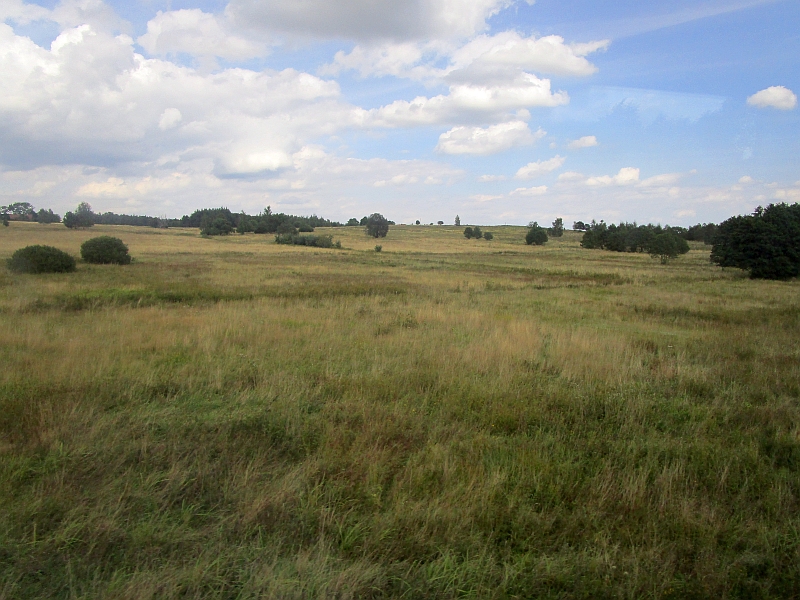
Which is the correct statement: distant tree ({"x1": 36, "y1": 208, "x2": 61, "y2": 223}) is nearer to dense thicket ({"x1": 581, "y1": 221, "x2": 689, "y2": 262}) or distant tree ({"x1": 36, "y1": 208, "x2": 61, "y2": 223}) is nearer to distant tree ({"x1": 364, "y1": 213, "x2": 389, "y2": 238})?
distant tree ({"x1": 364, "y1": 213, "x2": 389, "y2": 238})

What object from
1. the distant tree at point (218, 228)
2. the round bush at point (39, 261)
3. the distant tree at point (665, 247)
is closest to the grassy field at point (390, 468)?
the round bush at point (39, 261)

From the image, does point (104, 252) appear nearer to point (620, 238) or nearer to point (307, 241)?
point (307, 241)

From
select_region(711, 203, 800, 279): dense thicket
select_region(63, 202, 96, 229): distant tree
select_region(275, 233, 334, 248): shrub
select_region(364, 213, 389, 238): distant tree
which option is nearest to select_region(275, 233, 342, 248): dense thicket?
select_region(275, 233, 334, 248): shrub

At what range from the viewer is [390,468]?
183 inches

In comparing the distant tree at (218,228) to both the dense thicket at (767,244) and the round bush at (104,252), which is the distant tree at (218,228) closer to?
the round bush at (104,252)

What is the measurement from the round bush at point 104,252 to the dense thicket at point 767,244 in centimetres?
4785

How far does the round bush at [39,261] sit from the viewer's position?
24.5 meters

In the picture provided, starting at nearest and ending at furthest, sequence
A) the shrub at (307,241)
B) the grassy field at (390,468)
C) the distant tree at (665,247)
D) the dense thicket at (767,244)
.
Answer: the grassy field at (390,468)
the dense thicket at (767,244)
the distant tree at (665,247)
the shrub at (307,241)

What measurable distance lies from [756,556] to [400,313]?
11.5 metres

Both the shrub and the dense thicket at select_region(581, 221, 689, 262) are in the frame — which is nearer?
the shrub

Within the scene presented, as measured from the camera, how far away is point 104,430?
17.1 feet

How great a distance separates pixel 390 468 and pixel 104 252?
3530 cm

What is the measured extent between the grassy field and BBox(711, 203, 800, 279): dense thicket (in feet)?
110

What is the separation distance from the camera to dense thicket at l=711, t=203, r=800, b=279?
1423 inches
